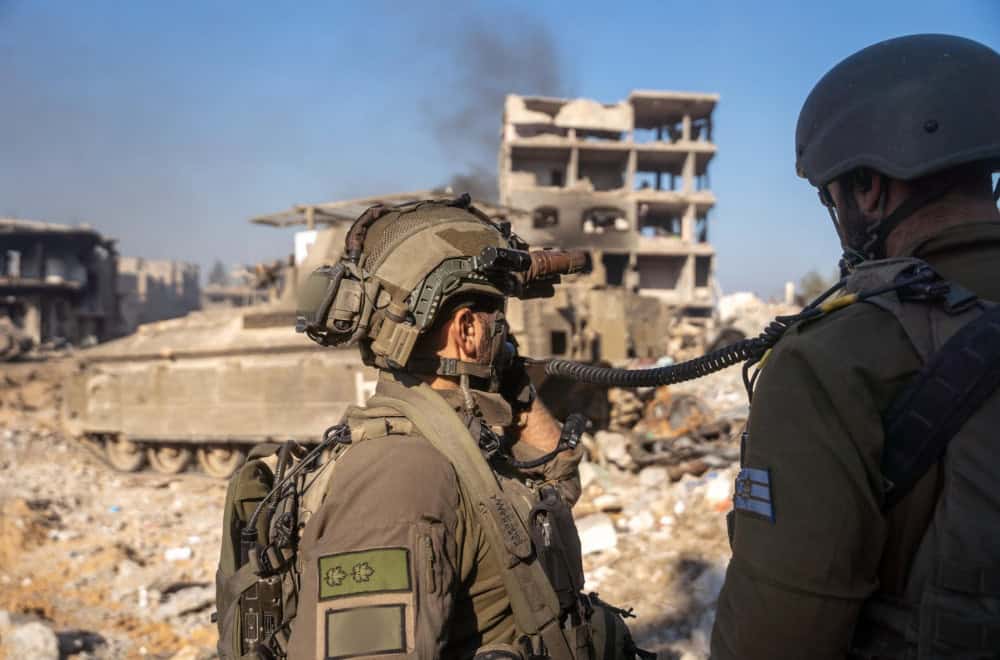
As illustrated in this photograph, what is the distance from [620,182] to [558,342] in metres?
24.5

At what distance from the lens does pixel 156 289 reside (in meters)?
41.8

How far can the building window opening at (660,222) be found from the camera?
3409cm

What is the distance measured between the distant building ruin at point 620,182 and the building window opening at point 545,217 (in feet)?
0.14

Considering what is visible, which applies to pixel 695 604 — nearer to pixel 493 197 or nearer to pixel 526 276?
pixel 526 276

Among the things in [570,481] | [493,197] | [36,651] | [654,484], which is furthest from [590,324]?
[493,197]

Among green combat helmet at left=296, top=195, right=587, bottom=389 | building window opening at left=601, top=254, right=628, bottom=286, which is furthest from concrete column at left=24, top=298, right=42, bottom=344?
green combat helmet at left=296, top=195, right=587, bottom=389

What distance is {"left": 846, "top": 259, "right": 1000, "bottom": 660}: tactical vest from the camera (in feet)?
3.79

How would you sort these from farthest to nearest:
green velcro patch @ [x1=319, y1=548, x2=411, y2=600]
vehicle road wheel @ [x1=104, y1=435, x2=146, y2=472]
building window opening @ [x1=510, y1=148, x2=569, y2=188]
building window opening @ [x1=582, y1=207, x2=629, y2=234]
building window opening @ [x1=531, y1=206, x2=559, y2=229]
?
building window opening @ [x1=510, y1=148, x2=569, y2=188]
building window opening @ [x1=582, y1=207, x2=629, y2=234]
building window opening @ [x1=531, y1=206, x2=559, y2=229]
vehicle road wheel @ [x1=104, y1=435, x2=146, y2=472]
green velcro patch @ [x1=319, y1=548, x2=411, y2=600]

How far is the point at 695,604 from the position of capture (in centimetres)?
538

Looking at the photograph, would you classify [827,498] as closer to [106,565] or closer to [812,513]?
[812,513]

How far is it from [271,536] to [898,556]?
1.42 metres

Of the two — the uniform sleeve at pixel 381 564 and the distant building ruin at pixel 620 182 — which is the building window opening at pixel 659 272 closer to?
the distant building ruin at pixel 620 182

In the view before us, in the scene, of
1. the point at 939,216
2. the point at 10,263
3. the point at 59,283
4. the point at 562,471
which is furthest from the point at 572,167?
the point at 939,216

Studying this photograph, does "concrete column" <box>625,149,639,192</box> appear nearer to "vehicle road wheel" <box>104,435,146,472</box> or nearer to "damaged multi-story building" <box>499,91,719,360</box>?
"damaged multi-story building" <box>499,91,719,360</box>
